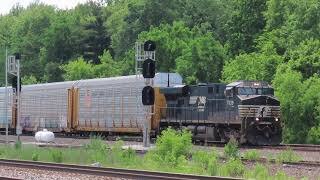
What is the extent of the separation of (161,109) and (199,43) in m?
23.1

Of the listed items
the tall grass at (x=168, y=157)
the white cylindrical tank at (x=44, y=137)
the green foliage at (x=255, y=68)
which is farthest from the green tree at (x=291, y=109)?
the tall grass at (x=168, y=157)

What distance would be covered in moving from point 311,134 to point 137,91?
32.4 feet

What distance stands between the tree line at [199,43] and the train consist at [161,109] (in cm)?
629

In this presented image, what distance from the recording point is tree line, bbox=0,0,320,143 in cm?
3731

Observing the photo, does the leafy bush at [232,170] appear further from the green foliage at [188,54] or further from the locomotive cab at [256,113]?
the green foliage at [188,54]

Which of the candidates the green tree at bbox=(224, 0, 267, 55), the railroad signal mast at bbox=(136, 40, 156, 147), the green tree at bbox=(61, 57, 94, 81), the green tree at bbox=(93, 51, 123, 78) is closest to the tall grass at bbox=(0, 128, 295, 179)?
the railroad signal mast at bbox=(136, 40, 156, 147)

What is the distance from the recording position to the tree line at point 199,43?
122 feet

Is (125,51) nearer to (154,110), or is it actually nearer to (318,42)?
(318,42)

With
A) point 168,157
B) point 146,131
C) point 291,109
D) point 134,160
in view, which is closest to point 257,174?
point 168,157

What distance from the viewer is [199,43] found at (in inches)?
2227

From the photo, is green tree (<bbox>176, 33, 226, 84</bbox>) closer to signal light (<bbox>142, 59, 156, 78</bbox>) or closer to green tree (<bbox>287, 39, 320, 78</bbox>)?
green tree (<bbox>287, 39, 320, 78</bbox>)

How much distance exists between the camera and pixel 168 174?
17453 mm

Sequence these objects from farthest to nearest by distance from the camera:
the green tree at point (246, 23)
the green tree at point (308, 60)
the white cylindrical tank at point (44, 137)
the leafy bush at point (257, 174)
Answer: the green tree at point (246, 23)
the green tree at point (308, 60)
the white cylindrical tank at point (44, 137)
the leafy bush at point (257, 174)

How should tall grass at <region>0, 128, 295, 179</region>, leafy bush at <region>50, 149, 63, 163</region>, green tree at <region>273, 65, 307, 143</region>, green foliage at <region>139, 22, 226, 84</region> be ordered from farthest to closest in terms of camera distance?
1. green foliage at <region>139, 22, 226, 84</region>
2. green tree at <region>273, 65, 307, 143</region>
3. leafy bush at <region>50, 149, 63, 163</region>
4. tall grass at <region>0, 128, 295, 179</region>
